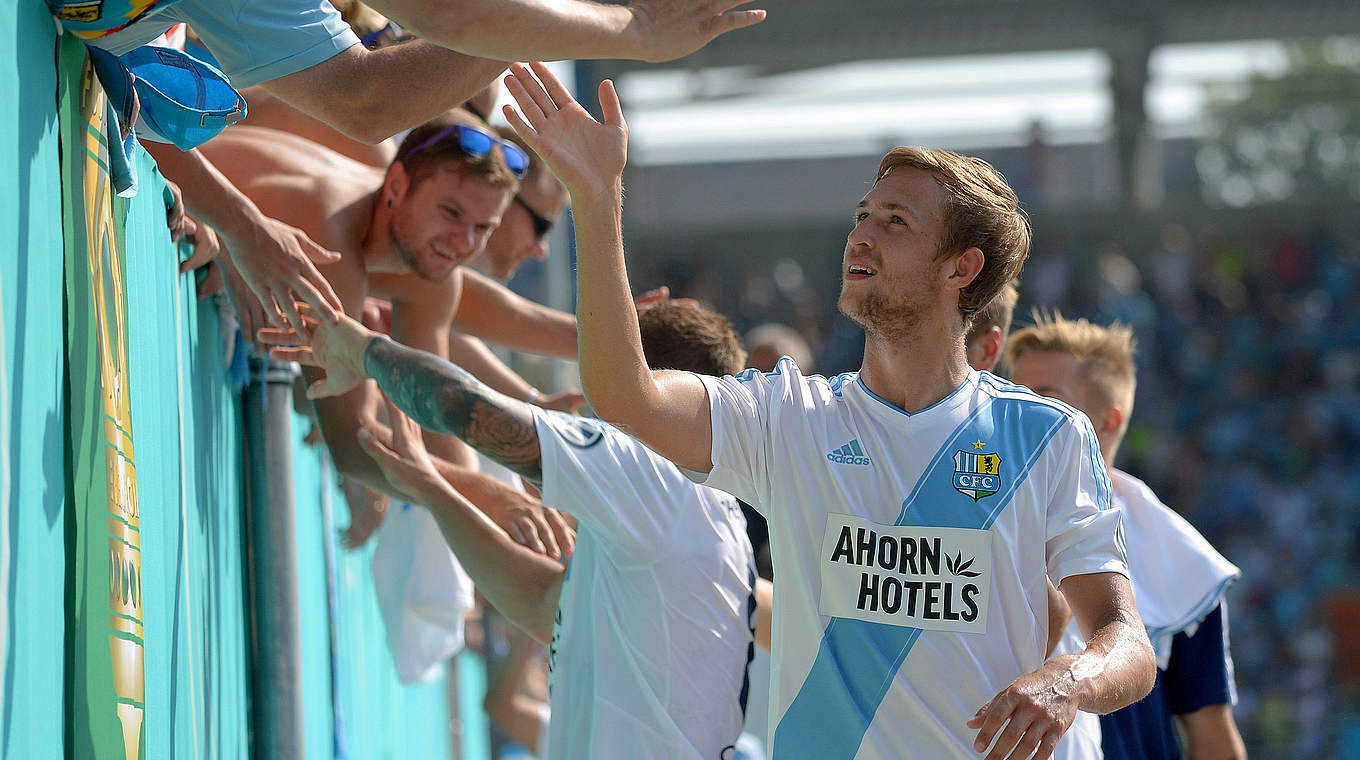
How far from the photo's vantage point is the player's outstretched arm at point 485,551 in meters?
3.50

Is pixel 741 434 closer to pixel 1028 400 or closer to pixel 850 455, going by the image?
pixel 850 455

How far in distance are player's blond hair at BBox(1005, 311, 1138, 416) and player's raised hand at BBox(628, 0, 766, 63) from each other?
1.85 meters

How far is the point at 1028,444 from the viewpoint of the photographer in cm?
249

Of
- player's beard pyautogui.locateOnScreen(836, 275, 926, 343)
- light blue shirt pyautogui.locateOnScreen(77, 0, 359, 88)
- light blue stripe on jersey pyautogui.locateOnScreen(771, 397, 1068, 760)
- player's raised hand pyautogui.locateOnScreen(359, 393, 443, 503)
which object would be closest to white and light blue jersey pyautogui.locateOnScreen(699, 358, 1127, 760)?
light blue stripe on jersey pyautogui.locateOnScreen(771, 397, 1068, 760)

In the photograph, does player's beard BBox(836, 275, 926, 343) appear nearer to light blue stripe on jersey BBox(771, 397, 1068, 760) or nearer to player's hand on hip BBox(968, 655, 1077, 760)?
light blue stripe on jersey BBox(771, 397, 1068, 760)

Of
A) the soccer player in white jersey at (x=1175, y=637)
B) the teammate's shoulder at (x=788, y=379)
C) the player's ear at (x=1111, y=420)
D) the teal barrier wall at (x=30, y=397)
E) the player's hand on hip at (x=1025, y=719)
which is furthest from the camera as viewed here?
the player's ear at (x=1111, y=420)

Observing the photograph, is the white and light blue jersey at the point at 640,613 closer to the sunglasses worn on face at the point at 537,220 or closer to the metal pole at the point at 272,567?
the metal pole at the point at 272,567

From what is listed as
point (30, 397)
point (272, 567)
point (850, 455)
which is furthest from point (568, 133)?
point (272, 567)

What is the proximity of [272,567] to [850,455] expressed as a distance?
1.72 meters

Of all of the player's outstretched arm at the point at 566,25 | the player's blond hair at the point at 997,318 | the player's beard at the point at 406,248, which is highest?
the player's beard at the point at 406,248

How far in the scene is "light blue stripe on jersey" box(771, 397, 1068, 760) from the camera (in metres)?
2.37

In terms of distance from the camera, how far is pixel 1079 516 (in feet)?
7.97

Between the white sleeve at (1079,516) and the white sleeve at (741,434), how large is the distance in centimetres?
51

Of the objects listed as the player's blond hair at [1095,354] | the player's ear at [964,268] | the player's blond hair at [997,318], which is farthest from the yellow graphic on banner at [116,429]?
the player's blond hair at [1095,354]
